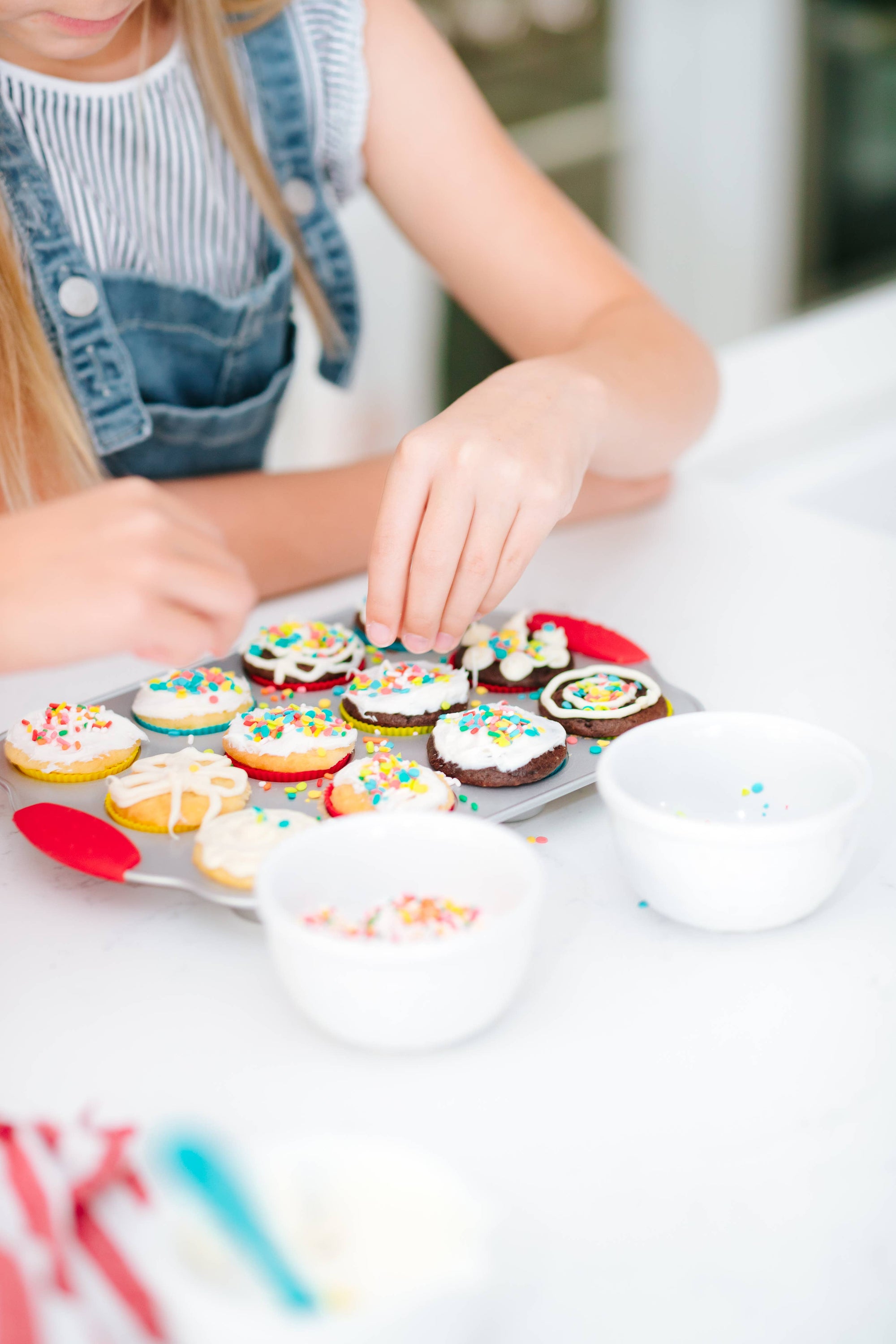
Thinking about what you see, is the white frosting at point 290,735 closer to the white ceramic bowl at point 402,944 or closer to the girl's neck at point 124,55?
the white ceramic bowl at point 402,944

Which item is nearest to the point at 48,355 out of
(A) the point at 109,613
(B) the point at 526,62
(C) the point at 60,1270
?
(A) the point at 109,613

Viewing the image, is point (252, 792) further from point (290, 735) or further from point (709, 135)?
point (709, 135)

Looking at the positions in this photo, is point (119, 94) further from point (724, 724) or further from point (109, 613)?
point (724, 724)

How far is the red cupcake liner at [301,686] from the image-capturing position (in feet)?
2.89

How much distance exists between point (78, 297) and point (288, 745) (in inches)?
21.1

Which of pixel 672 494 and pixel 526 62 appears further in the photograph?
pixel 526 62

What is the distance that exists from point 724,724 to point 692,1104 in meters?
0.24

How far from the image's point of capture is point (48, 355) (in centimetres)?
101

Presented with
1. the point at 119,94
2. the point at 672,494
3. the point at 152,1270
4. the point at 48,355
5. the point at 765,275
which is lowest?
the point at 765,275

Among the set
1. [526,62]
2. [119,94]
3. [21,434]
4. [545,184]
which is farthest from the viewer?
[526,62]

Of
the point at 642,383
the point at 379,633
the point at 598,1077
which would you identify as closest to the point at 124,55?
the point at 642,383

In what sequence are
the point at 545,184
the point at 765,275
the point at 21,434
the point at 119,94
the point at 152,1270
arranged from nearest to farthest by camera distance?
the point at 152,1270, the point at 21,434, the point at 119,94, the point at 545,184, the point at 765,275

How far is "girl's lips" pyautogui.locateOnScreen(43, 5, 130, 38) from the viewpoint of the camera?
897 mm

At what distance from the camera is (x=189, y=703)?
83 centimetres
